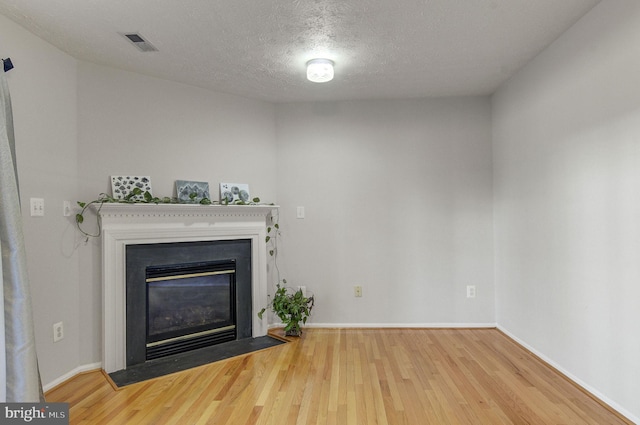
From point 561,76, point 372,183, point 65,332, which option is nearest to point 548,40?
point 561,76

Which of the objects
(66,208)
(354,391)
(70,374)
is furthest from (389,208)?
(70,374)

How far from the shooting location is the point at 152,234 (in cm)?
278

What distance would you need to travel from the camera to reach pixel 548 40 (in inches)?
95.3

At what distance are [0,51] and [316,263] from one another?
9.25 feet

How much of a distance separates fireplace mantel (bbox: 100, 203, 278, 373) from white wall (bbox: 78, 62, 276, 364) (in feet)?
0.38

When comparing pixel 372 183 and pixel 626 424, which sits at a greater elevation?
pixel 372 183

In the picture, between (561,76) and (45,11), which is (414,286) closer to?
(561,76)

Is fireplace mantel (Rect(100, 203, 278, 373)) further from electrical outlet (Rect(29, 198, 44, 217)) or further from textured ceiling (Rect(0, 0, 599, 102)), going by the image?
textured ceiling (Rect(0, 0, 599, 102))

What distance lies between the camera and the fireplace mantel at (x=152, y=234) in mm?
2594

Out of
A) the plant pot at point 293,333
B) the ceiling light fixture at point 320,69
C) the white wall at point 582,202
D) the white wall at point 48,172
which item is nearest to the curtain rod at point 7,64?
the white wall at point 48,172

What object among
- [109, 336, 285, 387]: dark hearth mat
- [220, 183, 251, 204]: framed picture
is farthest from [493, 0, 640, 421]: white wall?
[220, 183, 251, 204]: framed picture

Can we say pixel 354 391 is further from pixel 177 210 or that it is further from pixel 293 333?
pixel 177 210

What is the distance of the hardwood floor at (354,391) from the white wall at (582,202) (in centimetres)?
30

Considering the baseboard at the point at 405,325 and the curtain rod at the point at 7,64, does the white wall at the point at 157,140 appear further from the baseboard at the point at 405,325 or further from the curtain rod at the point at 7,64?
the baseboard at the point at 405,325
